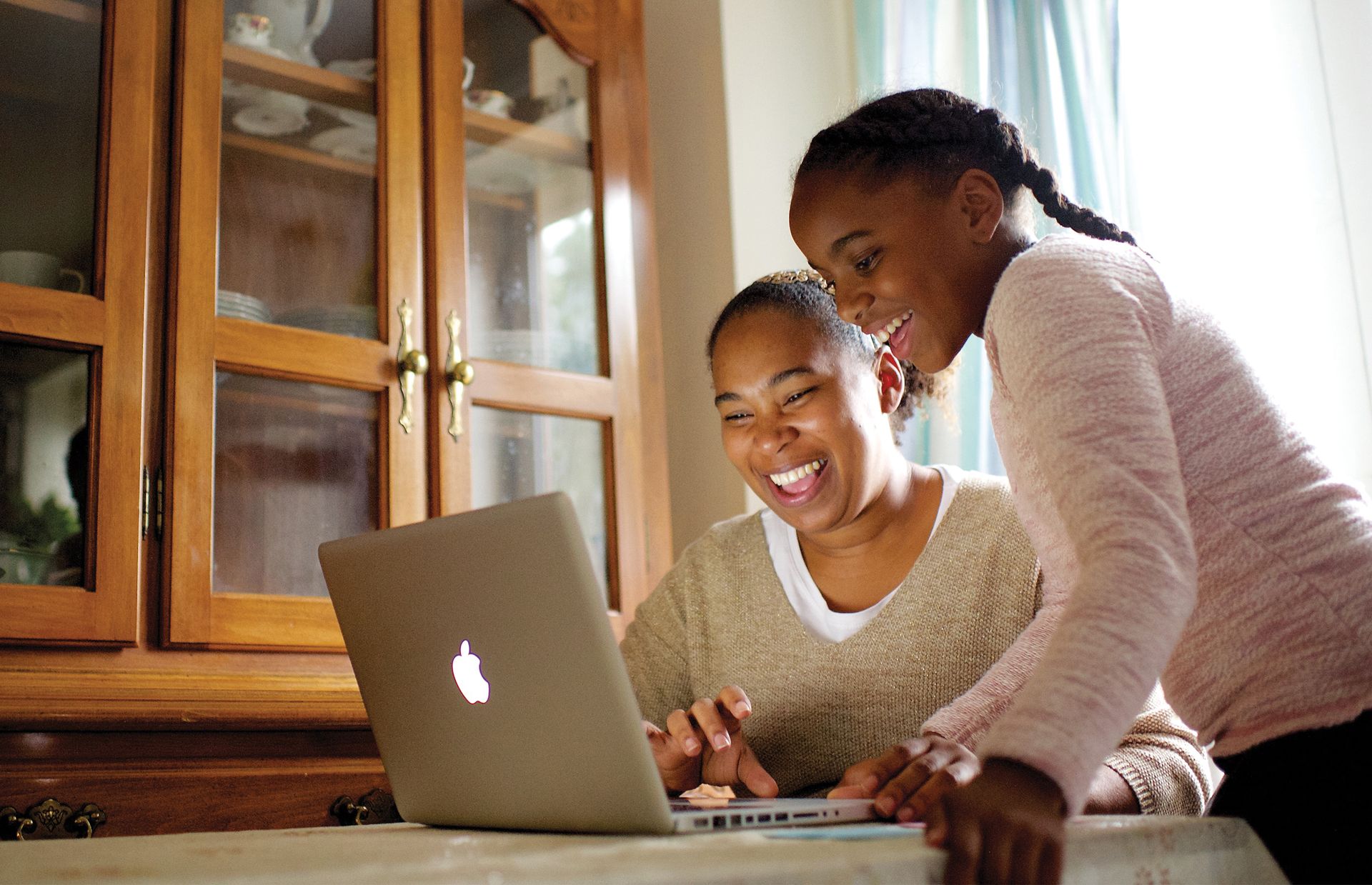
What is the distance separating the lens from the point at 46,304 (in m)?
1.46

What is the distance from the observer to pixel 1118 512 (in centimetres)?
65

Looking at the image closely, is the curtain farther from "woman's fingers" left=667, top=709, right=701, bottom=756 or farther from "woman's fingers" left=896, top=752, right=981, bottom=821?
"woman's fingers" left=896, top=752, right=981, bottom=821

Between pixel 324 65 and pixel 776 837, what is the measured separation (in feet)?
4.86

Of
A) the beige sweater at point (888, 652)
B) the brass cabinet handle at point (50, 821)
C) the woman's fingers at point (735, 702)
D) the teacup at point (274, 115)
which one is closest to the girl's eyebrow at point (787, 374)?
the beige sweater at point (888, 652)

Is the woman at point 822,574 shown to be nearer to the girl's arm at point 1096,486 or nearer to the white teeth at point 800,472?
the white teeth at point 800,472

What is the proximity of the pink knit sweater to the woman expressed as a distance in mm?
534

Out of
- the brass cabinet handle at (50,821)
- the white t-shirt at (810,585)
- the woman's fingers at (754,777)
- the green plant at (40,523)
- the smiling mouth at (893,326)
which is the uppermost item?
the smiling mouth at (893,326)

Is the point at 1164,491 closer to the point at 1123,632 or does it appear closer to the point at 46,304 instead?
the point at 1123,632

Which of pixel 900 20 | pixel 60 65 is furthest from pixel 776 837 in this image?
pixel 900 20

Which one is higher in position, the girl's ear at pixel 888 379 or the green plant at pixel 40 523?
the girl's ear at pixel 888 379

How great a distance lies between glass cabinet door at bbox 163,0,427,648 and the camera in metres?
1.55

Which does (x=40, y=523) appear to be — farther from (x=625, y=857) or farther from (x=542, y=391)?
(x=625, y=857)

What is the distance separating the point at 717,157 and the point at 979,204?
1321 mm

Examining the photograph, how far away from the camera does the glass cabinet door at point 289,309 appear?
155 centimetres
